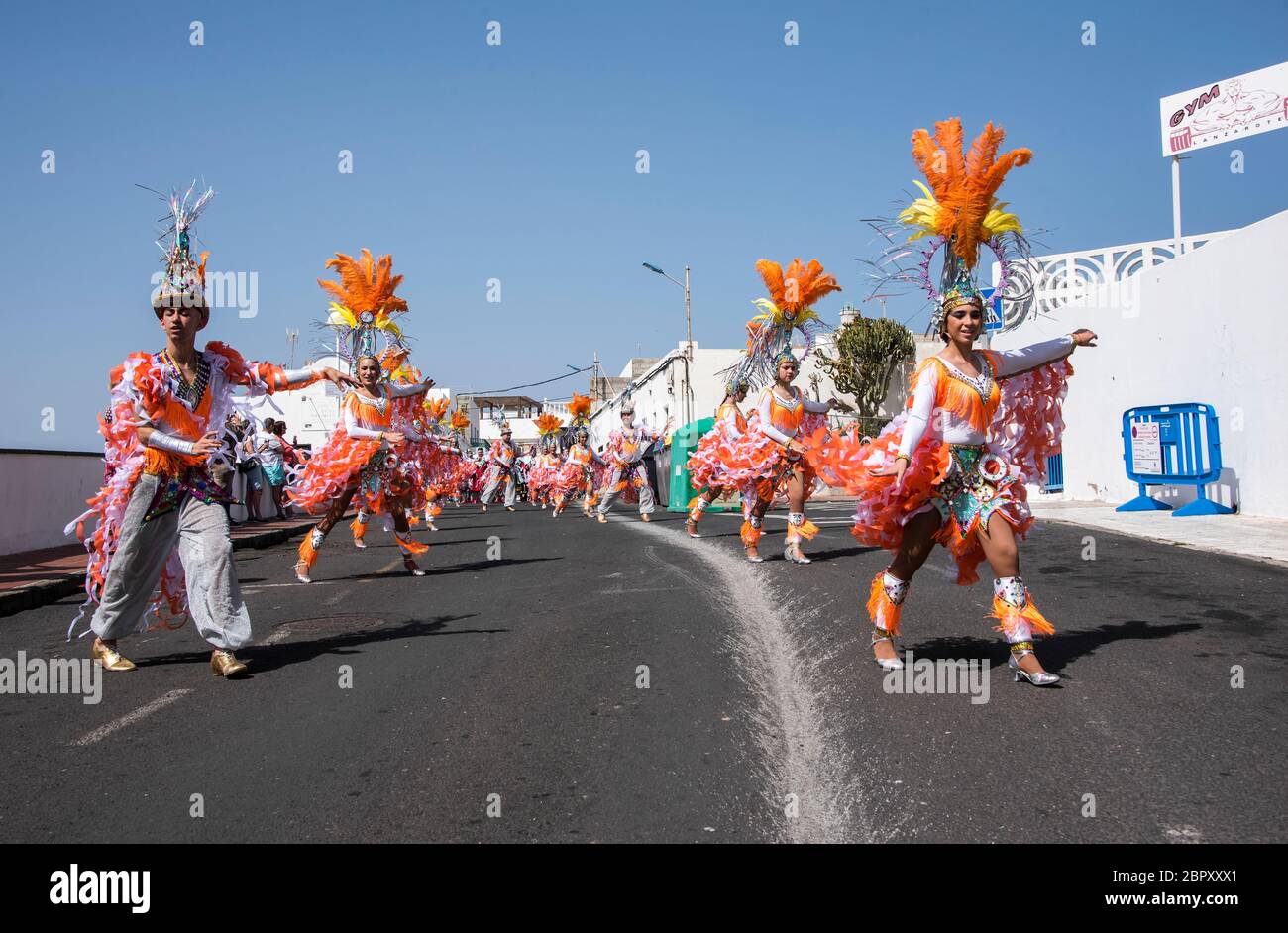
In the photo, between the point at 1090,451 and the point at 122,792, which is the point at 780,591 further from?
the point at 1090,451

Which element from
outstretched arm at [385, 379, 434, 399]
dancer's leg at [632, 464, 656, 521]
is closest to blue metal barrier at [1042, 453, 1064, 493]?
dancer's leg at [632, 464, 656, 521]

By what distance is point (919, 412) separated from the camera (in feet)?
17.9

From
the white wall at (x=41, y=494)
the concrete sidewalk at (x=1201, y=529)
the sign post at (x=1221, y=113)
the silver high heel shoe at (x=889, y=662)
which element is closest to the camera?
the silver high heel shoe at (x=889, y=662)

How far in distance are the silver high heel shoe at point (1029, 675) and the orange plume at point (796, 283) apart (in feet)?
22.5

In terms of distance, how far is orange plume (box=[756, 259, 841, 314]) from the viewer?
1153 centimetres

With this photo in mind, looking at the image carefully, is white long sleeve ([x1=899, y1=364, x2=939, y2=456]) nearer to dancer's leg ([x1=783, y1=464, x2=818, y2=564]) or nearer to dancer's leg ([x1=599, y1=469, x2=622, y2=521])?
dancer's leg ([x1=783, y1=464, x2=818, y2=564])

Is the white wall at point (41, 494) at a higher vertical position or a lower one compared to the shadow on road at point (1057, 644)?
higher

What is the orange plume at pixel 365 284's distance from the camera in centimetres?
1120

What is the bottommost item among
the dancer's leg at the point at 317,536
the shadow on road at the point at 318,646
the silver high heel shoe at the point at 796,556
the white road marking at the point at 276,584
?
the shadow on road at the point at 318,646

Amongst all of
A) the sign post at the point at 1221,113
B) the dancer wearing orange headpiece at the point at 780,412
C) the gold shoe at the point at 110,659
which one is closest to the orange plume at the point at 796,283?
the dancer wearing orange headpiece at the point at 780,412

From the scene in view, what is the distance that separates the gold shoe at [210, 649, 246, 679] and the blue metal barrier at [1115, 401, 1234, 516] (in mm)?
13631

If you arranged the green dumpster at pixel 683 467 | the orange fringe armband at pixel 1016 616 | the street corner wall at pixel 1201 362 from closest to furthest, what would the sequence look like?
1. the orange fringe armband at pixel 1016 616
2. the street corner wall at pixel 1201 362
3. the green dumpster at pixel 683 467

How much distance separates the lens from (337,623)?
7.96 meters

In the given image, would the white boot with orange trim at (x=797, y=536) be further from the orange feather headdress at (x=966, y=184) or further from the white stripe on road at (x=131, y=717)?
the white stripe on road at (x=131, y=717)
